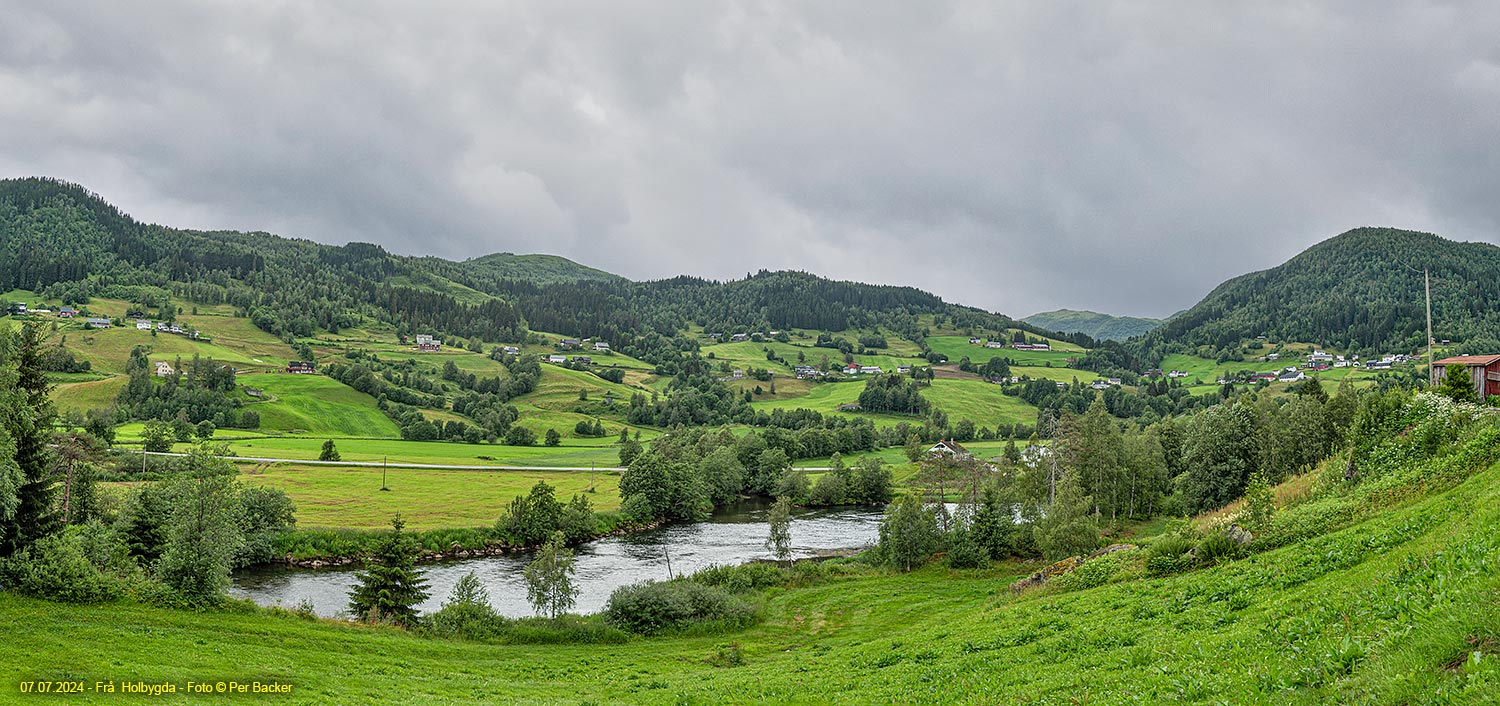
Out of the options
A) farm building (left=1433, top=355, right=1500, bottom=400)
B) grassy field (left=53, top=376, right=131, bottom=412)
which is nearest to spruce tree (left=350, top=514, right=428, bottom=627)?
farm building (left=1433, top=355, right=1500, bottom=400)

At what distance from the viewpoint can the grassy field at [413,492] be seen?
86.9 m

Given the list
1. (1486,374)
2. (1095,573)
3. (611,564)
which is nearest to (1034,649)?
(1095,573)

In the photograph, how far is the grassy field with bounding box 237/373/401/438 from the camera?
16175 cm

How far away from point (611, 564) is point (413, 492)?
43.1 meters

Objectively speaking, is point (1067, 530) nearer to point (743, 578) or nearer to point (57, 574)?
point (743, 578)

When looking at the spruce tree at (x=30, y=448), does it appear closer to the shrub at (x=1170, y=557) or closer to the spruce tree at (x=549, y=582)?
the spruce tree at (x=549, y=582)

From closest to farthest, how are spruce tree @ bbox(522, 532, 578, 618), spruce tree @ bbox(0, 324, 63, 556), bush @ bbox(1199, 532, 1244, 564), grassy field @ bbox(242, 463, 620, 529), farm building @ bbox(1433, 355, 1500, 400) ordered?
1. bush @ bbox(1199, 532, 1244, 564)
2. spruce tree @ bbox(0, 324, 63, 556)
3. spruce tree @ bbox(522, 532, 578, 618)
4. farm building @ bbox(1433, 355, 1500, 400)
5. grassy field @ bbox(242, 463, 620, 529)

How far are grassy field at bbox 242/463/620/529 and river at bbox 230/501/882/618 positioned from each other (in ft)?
37.4

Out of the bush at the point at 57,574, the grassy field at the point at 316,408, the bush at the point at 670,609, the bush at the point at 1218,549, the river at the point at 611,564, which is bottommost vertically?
the river at the point at 611,564

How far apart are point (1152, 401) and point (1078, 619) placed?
656ft

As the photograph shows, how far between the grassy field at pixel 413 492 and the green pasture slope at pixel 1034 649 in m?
50.3

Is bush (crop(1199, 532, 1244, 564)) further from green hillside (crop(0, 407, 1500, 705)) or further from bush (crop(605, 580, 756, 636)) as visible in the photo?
bush (crop(605, 580, 756, 636))

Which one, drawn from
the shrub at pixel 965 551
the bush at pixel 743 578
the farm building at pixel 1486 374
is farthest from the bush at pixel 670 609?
the farm building at pixel 1486 374

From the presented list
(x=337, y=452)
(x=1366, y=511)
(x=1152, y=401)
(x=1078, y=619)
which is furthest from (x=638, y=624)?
(x=1152, y=401)
